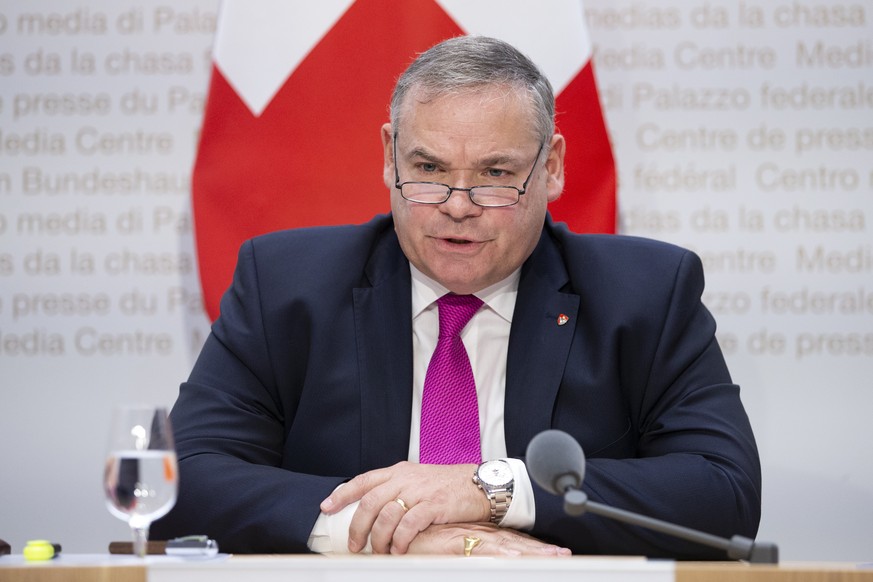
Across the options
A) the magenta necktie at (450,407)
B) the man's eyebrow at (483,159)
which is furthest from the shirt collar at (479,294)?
the man's eyebrow at (483,159)

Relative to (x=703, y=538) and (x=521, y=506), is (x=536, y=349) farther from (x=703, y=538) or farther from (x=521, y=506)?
(x=703, y=538)

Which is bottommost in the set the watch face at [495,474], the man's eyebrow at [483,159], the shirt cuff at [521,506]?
the shirt cuff at [521,506]

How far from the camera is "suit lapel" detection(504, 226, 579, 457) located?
2631 millimetres

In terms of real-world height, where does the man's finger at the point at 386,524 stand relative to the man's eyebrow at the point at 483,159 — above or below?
below

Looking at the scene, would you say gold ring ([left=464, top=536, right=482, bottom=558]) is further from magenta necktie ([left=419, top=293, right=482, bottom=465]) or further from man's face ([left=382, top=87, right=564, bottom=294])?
man's face ([left=382, top=87, right=564, bottom=294])

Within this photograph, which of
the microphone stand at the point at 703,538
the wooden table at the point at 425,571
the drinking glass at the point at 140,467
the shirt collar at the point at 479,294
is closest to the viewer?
the wooden table at the point at 425,571

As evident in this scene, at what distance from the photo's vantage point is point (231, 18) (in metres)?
3.54

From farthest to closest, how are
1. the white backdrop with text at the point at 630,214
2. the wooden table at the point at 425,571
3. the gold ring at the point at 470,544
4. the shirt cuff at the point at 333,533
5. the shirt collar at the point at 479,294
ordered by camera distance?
the white backdrop with text at the point at 630,214 < the shirt collar at the point at 479,294 < the shirt cuff at the point at 333,533 < the gold ring at the point at 470,544 < the wooden table at the point at 425,571

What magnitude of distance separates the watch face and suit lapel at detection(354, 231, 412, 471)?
0.38 metres

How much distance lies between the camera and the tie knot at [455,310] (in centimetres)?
277

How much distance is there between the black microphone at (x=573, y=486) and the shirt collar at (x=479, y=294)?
1.18 meters

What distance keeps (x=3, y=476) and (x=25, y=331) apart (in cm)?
51

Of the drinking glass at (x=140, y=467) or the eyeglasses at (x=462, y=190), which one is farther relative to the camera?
the eyeglasses at (x=462, y=190)

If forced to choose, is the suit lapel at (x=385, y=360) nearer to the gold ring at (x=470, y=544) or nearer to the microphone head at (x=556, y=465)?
the gold ring at (x=470, y=544)
